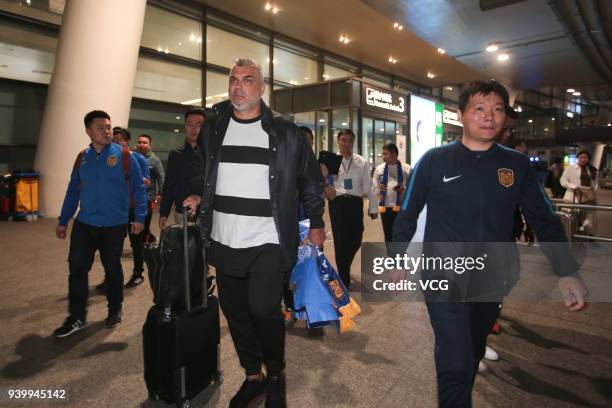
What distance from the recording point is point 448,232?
2.05 metres

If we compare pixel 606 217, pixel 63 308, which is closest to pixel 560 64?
pixel 606 217

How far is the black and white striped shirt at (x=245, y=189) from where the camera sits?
237 centimetres

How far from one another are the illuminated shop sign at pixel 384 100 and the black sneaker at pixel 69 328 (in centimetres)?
1339

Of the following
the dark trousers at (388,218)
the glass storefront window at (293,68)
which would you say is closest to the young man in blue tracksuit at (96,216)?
the dark trousers at (388,218)

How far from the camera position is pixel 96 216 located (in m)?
3.61

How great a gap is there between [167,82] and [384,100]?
27.4ft

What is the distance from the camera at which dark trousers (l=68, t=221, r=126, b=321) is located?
359cm

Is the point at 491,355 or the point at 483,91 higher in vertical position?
the point at 483,91

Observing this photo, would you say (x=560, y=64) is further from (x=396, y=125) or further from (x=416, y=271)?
(x=416, y=271)

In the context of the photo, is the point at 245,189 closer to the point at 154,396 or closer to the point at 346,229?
the point at 154,396

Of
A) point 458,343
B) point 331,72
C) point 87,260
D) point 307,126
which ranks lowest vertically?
point 458,343

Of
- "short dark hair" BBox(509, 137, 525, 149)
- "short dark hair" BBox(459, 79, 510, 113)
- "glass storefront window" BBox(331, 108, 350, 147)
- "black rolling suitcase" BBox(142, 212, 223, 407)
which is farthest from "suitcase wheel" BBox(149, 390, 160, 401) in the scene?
"glass storefront window" BBox(331, 108, 350, 147)

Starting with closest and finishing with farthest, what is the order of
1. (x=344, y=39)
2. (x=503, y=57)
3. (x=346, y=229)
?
1. (x=346, y=229)
2. (x=503, y=57)
3. (x=344, y=39)

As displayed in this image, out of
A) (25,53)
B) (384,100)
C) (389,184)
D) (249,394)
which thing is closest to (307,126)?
(389,184)
